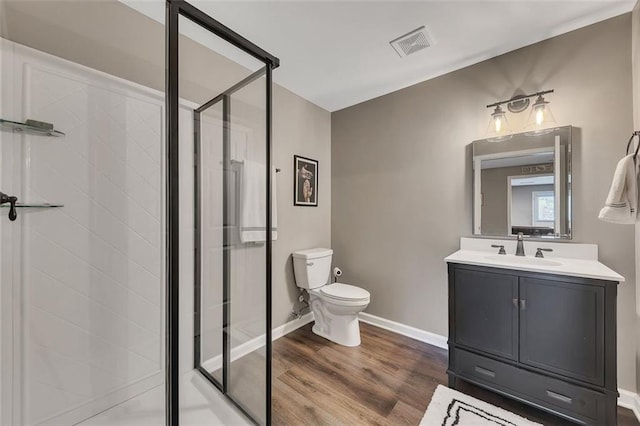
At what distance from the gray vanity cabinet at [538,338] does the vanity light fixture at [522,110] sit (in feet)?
3.66

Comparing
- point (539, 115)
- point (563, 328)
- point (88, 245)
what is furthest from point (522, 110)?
point (88, 245)

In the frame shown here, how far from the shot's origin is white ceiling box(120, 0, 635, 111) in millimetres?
1521

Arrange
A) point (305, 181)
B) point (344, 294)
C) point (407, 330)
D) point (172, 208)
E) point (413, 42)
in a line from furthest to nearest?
1. point (305, 181)
2. point (407, 330)
3. point (344, 294)
4. point (413, 42)
5. point (172, 208)

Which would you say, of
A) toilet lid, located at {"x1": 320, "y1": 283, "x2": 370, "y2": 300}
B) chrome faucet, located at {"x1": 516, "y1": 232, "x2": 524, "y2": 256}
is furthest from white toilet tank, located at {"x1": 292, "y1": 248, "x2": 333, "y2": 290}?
chrome faucet, located at {"x1": 516, "y1": 232, "x2": 524, "y2": 256}

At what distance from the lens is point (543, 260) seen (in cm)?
172

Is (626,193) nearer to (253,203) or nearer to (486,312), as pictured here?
(486,312)

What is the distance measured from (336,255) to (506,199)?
1728mm

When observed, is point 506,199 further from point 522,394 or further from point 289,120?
point 289,120

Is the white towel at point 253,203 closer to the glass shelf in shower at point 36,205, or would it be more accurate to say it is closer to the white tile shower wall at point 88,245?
the white tile shower wall at point 88,245

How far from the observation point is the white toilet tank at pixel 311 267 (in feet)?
7.99

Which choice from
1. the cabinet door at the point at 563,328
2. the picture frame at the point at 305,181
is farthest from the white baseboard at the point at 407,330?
the picture frame at the point at 305,181

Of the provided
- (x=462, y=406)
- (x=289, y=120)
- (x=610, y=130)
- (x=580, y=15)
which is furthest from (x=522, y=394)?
(x=289, y=120)

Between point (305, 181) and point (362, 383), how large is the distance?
1855 mm

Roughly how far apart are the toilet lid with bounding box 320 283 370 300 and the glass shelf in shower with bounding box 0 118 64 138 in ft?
6.78
